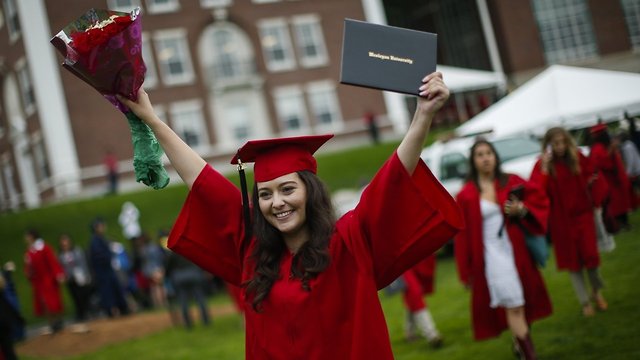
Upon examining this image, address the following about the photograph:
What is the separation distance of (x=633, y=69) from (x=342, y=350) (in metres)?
10.5

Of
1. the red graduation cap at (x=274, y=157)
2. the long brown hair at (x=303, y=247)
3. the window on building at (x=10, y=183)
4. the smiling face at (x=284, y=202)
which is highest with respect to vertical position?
the window on building at (x=10, y=183)

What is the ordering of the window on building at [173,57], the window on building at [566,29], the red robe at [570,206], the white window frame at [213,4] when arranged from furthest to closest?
the white window frame at [213,4] < the window on building at [173,57] < the window on building at [566,29] < the red robe at [570,206]

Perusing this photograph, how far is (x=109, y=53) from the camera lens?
2898 millimetres

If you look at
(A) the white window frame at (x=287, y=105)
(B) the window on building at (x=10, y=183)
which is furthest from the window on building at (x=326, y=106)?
(B) the window on building at (x=10, y=183)

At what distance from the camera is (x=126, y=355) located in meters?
10.4

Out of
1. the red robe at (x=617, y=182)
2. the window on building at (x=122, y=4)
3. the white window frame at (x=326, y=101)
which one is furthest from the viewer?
the white window frame at (x=326, y=101)

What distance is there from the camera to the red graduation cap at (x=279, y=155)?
3.14m

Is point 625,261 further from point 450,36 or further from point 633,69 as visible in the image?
point 450,36

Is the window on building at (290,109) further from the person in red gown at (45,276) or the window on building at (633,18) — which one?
the window on building at (633,18)

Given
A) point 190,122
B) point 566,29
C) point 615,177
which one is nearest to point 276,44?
point 190,122

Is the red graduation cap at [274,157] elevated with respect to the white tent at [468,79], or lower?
lower

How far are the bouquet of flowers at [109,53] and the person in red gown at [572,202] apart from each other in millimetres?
5146

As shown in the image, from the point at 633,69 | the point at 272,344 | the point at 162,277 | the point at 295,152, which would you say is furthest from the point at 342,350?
the point at 162,277

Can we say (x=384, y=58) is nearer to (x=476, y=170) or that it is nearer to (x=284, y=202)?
(x=284, y=202)
